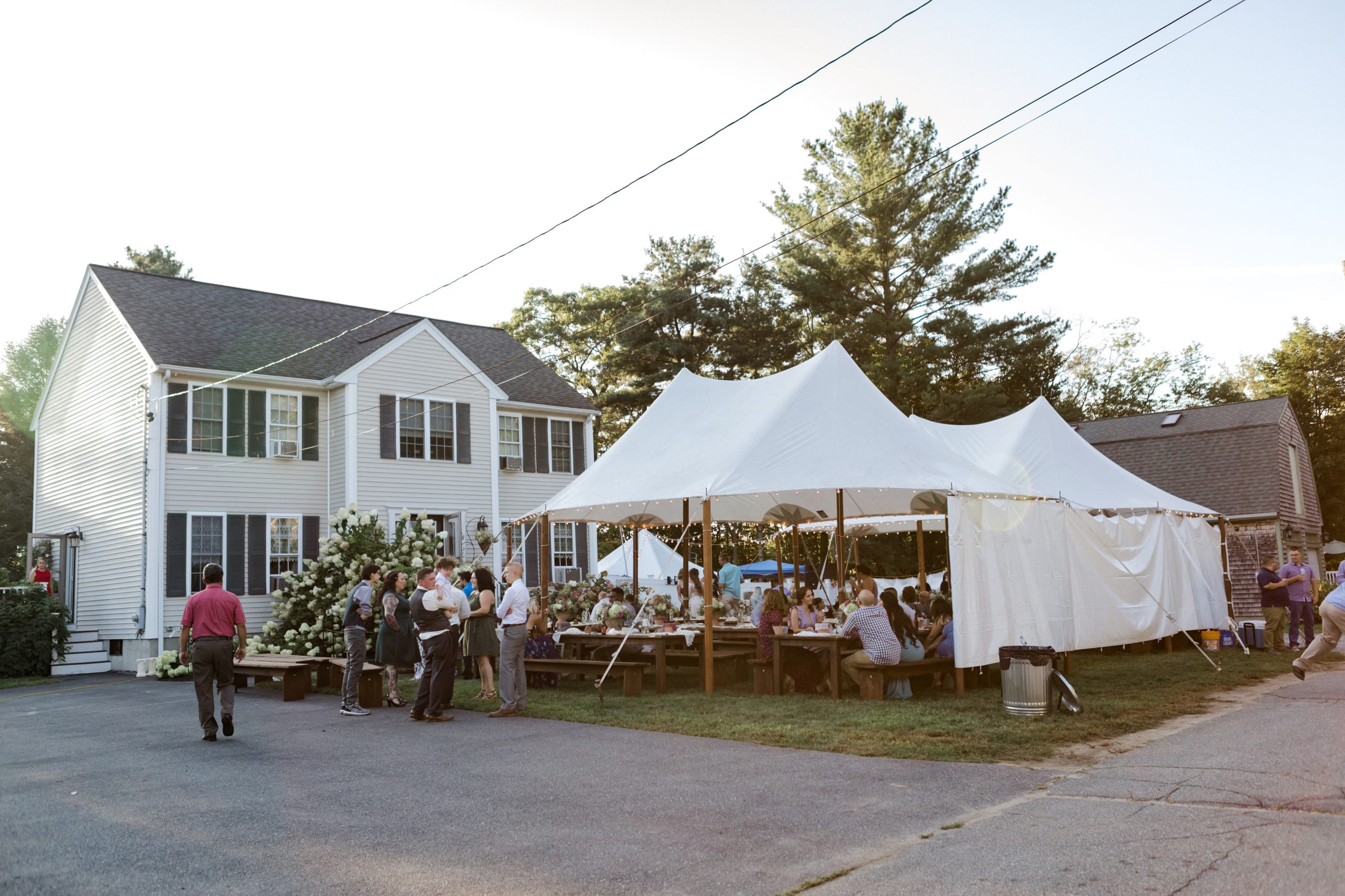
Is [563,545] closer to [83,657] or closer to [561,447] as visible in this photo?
[561,447]

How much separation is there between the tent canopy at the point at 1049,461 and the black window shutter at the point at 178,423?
1462 centimetres

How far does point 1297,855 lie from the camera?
4.97 meters

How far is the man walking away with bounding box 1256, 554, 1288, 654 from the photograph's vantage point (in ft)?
57.8

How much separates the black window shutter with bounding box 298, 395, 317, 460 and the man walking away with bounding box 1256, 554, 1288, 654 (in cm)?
1916

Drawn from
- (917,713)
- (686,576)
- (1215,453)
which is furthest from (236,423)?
(1215,453)

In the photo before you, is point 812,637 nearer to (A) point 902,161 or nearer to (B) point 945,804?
(B) point 945,804

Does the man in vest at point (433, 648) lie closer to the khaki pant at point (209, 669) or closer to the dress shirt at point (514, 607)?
the dress shirt at point (514, 607)

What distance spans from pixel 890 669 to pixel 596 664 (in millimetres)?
3964

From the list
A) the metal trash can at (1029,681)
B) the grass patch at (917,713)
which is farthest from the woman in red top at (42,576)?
the metal trash can at (1029,681)

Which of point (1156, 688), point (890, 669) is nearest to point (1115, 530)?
point (1156, 688)

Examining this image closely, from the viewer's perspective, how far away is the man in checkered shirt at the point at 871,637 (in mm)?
11766

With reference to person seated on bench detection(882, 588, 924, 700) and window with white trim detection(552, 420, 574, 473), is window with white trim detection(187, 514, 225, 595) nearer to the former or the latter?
window with white trim detection(552, 420, 574, 473)

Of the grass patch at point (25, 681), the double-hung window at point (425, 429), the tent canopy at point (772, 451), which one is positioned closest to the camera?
the tent canopy at point (772, 451)

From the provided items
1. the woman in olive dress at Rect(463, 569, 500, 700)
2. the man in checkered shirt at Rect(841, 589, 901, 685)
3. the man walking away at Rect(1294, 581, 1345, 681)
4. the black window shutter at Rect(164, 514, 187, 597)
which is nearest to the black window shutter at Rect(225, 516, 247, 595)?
the black window shutter at Rect(164, 514, 187, 597)
